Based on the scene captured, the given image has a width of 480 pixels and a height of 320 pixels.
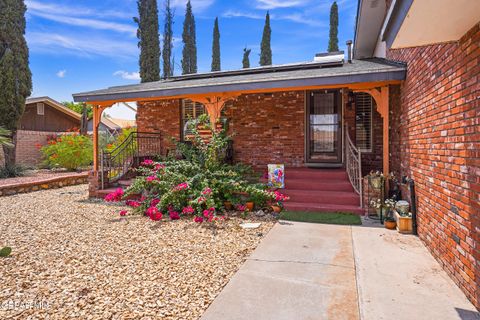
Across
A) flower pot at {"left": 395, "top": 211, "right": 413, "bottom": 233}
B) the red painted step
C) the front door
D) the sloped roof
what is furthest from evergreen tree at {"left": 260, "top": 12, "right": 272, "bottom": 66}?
flower pot at {"left": 395, "top": 211, "right": 413, "bottom": 233}

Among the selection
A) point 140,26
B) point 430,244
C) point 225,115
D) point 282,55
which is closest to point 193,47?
point 282,55

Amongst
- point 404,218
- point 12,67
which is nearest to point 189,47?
point 12,67

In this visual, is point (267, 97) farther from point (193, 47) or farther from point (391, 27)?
point (193, 47)

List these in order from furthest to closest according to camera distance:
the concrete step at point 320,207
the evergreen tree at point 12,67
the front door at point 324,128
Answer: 1. the evergreen tree at point 12,67
2. the front door at point 324,128
3. the concrete step at point 320,207

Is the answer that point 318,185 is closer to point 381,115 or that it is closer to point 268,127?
point 381,115

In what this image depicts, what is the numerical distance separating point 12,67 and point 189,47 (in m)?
19.8

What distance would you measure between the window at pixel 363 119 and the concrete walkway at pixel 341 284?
3.86 m

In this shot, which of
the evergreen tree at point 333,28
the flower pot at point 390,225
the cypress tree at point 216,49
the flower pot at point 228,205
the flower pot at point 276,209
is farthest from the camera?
the cypress tree at point 216,49

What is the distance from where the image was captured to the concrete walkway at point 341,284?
96.9 inches

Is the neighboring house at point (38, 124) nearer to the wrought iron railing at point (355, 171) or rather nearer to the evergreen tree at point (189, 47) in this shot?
the evergreen tree at point (189, 47)

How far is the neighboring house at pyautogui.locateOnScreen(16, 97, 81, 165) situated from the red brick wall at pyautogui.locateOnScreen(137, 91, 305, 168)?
34.0 feet

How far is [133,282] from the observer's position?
119 inches

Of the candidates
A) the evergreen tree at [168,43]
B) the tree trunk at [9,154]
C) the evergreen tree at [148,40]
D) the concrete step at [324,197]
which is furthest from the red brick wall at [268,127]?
the evergreen tree at [168,43]

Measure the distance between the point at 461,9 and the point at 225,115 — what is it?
6.73 meters
